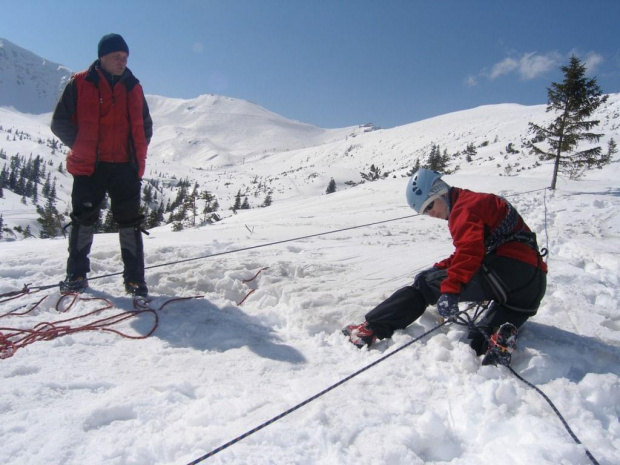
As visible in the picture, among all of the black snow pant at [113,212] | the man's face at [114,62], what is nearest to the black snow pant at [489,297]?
the black snow pant at [113,212]

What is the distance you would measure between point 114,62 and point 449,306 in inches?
135

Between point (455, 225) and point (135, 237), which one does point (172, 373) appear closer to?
point (135, 237)

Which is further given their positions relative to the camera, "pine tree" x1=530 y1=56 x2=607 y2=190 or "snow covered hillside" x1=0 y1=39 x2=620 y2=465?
"pine tree" x1=530 y1=56 x2=607 y2=190

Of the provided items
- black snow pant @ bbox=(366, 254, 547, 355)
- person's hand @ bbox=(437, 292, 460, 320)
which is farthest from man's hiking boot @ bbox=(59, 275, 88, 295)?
person's hand @ bbox=(437, 292, 460, 320)

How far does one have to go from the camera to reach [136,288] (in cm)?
366

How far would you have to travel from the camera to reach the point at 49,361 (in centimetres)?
245

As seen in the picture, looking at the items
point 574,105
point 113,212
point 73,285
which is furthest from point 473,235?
point 574,105

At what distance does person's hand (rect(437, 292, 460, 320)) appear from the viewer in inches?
101

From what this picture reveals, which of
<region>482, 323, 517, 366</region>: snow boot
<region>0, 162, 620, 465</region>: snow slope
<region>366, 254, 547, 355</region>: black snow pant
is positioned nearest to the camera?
<region>0, 162, 620, 465</region>: snow slope

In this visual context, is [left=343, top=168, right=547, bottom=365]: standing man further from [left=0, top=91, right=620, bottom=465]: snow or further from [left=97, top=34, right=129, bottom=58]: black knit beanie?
[left=97, top=34, right=129, bottom=58]: black knit beanie

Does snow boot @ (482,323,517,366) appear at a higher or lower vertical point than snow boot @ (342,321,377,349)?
higher

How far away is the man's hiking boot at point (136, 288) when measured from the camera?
3.65 meters

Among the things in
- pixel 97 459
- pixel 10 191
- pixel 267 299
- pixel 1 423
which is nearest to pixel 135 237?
pixel 267 299

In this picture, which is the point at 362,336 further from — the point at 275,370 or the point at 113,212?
the point at 113,212
